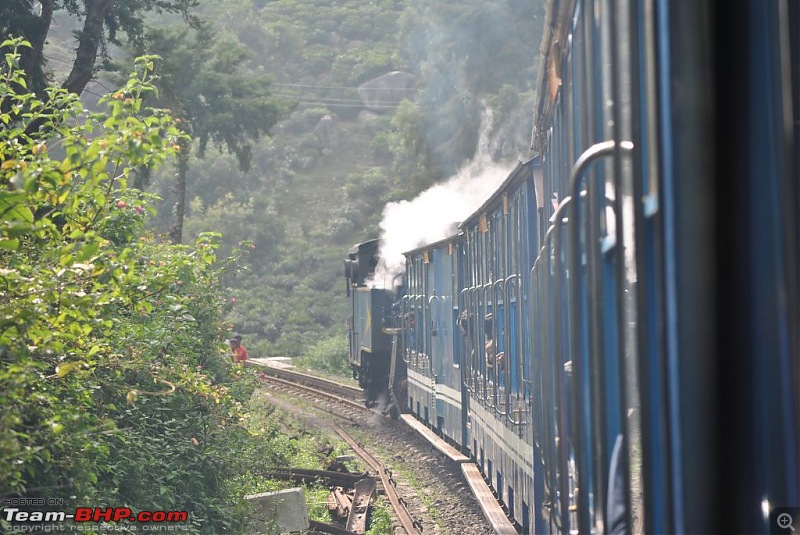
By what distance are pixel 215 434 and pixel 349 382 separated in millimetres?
18279

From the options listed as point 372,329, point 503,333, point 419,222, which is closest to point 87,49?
point 503,333

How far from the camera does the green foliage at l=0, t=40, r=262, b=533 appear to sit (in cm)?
438

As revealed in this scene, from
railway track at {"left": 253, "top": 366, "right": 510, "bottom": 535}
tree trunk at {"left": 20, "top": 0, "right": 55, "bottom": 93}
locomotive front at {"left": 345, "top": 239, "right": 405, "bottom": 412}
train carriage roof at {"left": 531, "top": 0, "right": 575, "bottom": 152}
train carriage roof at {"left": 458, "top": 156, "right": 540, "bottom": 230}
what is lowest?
railway track at {"left": 253, "top": 366, "right": 510, "bottom": 535}

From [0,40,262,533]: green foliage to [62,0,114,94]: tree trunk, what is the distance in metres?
3.49

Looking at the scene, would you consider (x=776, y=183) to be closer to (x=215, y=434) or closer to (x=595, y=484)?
(x=595, y=484)

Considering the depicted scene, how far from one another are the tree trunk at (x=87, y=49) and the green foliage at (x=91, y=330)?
11.5ft

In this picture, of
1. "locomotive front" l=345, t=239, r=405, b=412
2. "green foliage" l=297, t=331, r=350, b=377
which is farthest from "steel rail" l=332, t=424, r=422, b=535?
"green foliage" l=297, t=331, r=350, b=377

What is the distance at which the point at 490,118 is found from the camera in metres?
35.5

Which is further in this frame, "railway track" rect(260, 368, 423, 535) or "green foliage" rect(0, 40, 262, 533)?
"railway track" rect(260, 368, 423, 535)

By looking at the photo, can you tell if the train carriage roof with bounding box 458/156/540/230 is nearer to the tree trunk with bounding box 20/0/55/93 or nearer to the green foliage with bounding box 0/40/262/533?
the green foliage with bounding box 0/40/262/533

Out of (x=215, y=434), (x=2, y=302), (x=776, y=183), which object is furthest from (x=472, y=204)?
(x=776, y=183)

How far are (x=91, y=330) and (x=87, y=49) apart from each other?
745 centimetres

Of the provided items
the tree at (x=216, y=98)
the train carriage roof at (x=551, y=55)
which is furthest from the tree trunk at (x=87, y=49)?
the tree at (x=216, y=98)

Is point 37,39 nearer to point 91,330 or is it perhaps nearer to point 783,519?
point 91,330
